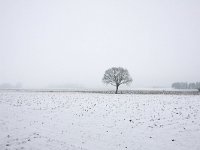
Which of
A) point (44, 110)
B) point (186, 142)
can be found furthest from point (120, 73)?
point (186, 142)

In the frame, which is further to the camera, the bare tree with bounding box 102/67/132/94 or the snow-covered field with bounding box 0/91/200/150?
the bare tree with bounding box 102/67/132/94

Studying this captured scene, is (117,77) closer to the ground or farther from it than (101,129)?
farther from it

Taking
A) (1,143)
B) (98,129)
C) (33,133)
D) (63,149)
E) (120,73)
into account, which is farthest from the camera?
(120,73)

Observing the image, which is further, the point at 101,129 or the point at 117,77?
the point at 117,77

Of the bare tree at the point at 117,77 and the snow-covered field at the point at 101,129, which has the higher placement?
the bare tree at the point at 117,77

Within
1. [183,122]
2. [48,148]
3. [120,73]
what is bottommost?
[48,148]

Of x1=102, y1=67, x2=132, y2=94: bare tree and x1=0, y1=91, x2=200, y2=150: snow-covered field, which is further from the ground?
x1=102, y1=67, x2=132, y2=94: bare tree

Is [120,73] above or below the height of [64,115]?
above

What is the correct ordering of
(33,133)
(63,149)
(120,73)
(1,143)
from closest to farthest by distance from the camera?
1. (63,149)
2. (1,143)
3. (33,133)
4. (120,73)

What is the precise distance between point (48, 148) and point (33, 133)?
325 centimetres

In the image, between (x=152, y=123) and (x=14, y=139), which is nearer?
(x=14, y=139)

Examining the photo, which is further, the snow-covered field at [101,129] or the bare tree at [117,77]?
the bare tree at [117,77]

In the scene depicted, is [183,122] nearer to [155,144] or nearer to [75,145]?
[155,144]

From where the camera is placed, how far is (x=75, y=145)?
12.1 meters
